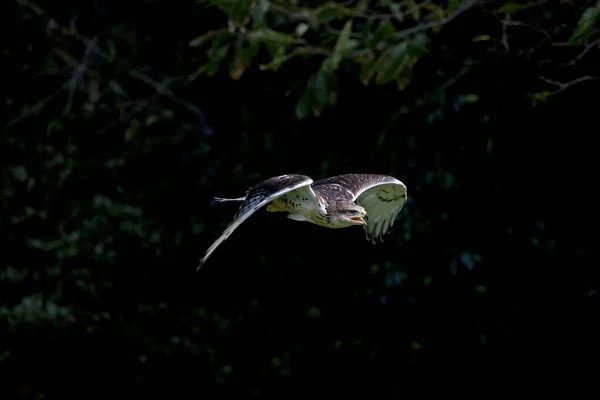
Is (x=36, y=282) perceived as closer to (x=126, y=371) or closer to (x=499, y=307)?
(x=126, y=371)

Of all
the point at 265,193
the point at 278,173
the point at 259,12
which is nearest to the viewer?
the point at 265,193

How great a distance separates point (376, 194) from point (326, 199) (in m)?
0.83

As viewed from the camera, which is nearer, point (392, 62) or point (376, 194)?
point (376, 194)

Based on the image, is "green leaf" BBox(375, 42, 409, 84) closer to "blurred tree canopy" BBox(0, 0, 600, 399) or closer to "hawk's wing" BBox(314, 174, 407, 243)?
"blurred tree canopy" BBox(0, 0, 600, 399)

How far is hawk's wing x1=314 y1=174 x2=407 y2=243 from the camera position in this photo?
15.7 ft

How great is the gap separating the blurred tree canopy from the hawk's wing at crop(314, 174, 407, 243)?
2.01 feet

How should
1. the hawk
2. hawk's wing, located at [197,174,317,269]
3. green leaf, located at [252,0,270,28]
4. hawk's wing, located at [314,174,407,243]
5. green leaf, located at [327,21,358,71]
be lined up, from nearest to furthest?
1. hawk's wing, located at [197,174,317,269]
2. the hawk
3. hawk's wing, located at [314,174,407,243]
4. green leaf, located at [327,21,358,71]
5. green leaf, located at [252,0,270,28]

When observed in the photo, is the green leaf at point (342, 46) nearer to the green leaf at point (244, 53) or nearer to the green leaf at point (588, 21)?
the green leaf at point (244, 53)

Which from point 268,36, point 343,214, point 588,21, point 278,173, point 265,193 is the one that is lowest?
point 278,173

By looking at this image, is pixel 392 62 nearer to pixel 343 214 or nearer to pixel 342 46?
pixel 342 46

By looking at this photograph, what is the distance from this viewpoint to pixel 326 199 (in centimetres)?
451

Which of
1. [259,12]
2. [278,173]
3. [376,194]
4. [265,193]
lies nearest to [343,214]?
[265,193]

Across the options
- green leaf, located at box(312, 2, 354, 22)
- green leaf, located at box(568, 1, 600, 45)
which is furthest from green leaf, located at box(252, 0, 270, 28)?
green leaf, located at box(568, 1, 600, 45)

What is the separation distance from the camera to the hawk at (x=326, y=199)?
3.80 m
